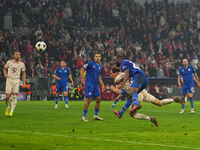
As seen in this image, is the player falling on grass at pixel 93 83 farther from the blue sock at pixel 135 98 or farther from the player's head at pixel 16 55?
the player's head at pixel 16 55

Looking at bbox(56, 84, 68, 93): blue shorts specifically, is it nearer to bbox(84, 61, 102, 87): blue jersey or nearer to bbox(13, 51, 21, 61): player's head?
bbox(13, 51, 21, 61): player's head

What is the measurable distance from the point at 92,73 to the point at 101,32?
2521 centimetres

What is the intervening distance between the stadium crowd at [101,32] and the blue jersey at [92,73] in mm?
15649

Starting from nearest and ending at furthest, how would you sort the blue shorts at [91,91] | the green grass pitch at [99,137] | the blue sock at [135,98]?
the green grass pitch at [99,137], the blue sock at [135,98], the blue shorts at [91,91]

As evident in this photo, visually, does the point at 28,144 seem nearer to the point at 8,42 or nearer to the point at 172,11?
the point at 8,42

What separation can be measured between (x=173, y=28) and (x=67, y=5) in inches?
497

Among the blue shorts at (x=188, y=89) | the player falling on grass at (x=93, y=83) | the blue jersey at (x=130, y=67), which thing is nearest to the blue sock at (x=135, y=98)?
the blue jersey at (x=130, y=67)

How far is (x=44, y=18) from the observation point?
36.4 m

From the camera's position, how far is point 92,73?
15297mm

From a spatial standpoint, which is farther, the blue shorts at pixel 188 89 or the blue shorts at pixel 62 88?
the blue shorts at pixel 62 88

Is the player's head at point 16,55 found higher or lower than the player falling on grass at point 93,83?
higher

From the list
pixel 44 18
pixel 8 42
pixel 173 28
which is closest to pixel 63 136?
pixel 8 42

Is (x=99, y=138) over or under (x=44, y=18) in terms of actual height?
under

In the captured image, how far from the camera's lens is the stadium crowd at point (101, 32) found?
33.5m
